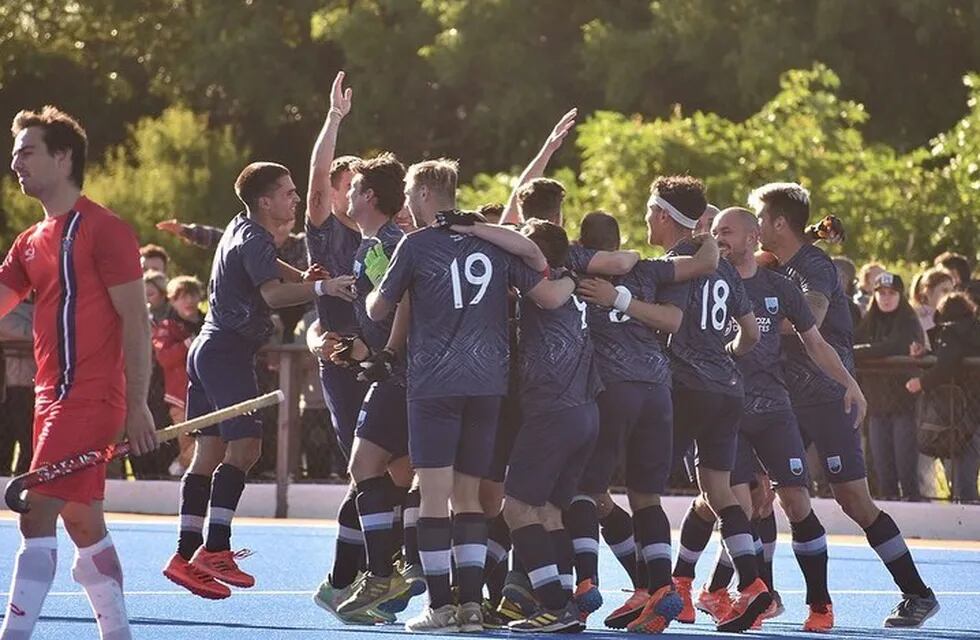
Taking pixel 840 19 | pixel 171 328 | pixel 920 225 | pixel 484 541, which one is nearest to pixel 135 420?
pixel 484 541

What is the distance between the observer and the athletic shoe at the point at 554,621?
10.4 metres

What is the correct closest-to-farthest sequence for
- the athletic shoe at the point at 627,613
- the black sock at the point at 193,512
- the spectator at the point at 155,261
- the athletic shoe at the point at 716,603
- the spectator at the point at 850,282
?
the athletic shoe at the point at 627,613
the athletic shoe at the point at 716,603
the black sock at the point at 193,512
the spectator at the point at 850,282
the spectator at the point at 155,261

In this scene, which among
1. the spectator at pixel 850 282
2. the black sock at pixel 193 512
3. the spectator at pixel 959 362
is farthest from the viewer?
the spectator at pixel 850 282

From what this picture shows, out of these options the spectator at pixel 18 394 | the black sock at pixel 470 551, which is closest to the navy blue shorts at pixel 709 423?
the black sock at pixel 470 551

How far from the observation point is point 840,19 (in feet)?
123

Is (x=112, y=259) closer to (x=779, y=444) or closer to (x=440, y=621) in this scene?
(x=440, y=621)

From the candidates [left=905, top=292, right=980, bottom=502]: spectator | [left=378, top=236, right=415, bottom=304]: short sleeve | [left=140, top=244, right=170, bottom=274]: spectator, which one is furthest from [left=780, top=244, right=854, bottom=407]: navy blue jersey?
[left=140, top=244, right=170, bottom=274]: spectator

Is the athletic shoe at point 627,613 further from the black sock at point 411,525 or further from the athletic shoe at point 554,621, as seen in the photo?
the black sock at point 411,525

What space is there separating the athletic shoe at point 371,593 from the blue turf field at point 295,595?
0.42 ft

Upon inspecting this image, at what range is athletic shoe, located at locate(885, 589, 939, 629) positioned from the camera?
1137 cm

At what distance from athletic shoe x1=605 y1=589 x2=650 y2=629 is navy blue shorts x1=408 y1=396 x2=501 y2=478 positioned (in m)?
1.08

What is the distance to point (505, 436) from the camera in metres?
11.0

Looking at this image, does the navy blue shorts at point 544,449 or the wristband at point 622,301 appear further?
the wristband at point 622,301

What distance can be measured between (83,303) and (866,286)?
10.5 meters
